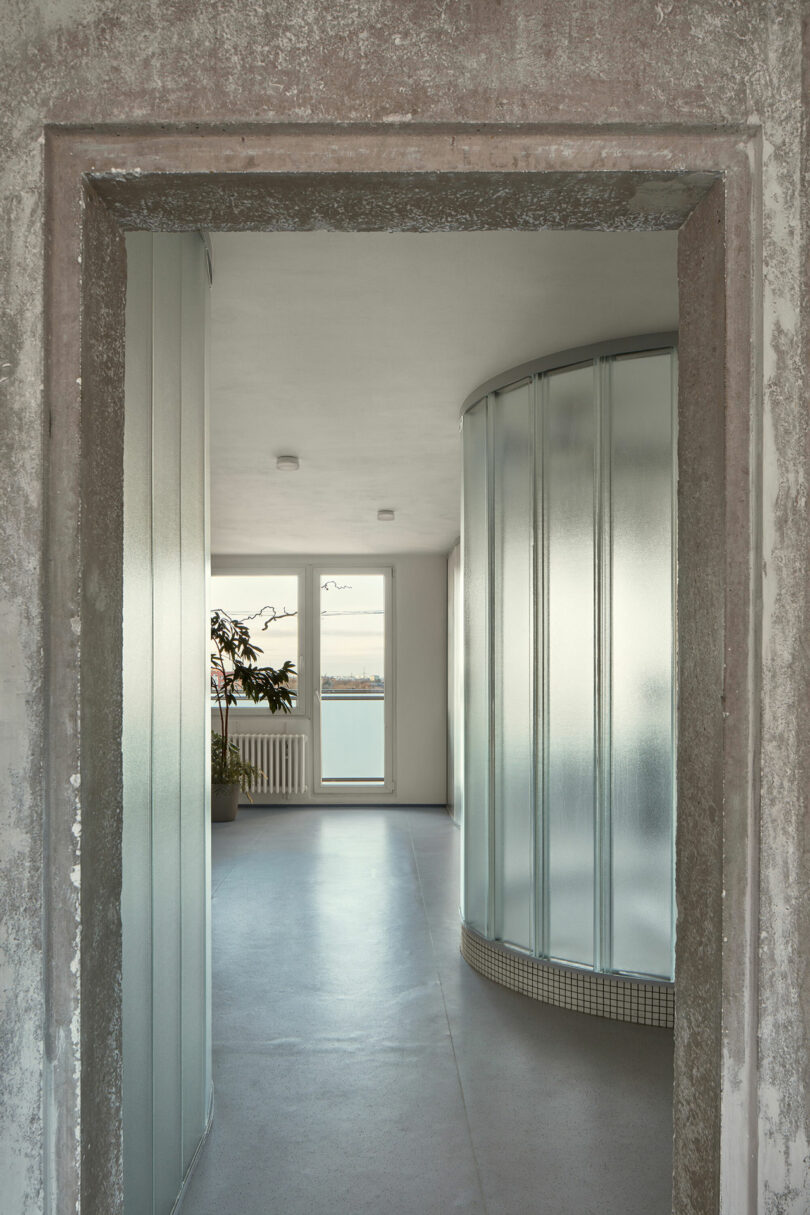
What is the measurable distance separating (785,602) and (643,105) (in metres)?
0.71

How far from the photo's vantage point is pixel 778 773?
1.24 meters

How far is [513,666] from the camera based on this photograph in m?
4.07

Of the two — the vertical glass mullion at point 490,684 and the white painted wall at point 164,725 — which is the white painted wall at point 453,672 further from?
the white painted wall at point 164,725

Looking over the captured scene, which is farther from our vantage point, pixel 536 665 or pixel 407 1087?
pixel 536 665

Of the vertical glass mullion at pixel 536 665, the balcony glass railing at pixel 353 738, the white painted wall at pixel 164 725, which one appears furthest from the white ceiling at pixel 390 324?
the balcony glass railing at pixel 353 738

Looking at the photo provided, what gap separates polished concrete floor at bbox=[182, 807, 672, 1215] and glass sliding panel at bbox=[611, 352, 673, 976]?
0.45 metres

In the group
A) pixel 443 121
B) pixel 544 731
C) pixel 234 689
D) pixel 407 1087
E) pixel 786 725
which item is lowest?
pixel 407 1087

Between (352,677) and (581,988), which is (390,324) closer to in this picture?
(581,988)

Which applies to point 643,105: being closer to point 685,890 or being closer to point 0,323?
point 0,323

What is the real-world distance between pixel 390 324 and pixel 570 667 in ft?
5.14

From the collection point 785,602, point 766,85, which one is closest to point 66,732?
point 785,602

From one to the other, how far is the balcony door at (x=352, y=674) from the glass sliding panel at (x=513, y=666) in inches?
220

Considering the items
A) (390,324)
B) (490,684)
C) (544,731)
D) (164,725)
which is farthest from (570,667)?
(164,725)

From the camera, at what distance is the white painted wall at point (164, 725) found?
1864 mm
